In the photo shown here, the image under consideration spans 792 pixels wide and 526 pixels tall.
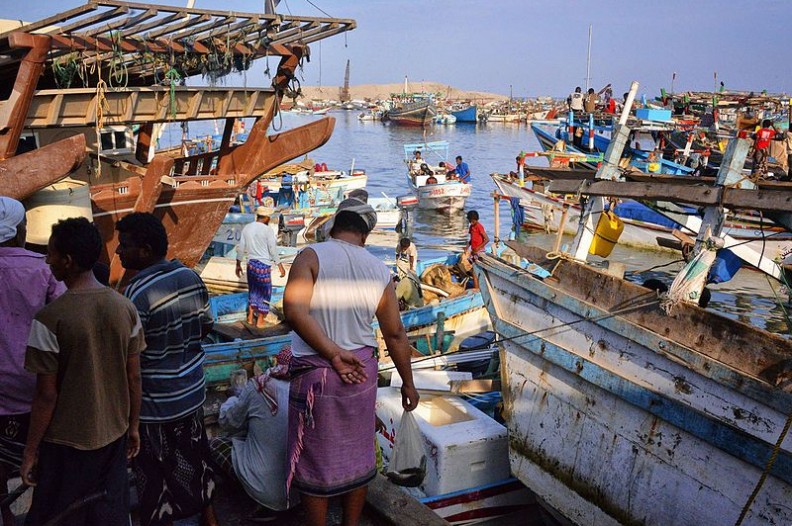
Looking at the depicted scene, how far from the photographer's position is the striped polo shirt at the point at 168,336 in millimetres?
2875

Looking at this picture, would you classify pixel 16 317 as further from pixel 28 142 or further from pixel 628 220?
pixel 628 220

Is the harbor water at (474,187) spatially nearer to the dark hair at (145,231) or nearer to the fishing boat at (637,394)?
the fishing boat at (637,394)

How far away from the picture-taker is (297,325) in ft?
8.96

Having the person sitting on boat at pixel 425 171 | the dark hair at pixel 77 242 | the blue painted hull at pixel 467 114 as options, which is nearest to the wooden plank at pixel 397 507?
the dark hair at pixel 77 242

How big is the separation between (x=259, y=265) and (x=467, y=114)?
236ft

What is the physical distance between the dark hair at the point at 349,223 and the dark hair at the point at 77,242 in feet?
3.26

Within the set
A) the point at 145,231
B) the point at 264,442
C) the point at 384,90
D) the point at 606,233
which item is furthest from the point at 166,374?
the point at 384,90

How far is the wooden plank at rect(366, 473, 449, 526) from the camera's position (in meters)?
3.47

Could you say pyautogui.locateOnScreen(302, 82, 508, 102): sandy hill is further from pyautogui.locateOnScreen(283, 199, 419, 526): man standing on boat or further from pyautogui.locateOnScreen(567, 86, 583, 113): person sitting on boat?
pyautogui.locateOnScreen(283, 199, 419, 526): man standing on boat

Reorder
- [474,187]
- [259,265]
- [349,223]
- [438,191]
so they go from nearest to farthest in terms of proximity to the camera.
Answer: [349,223] → [259,265] → [438,191] → [474,187]

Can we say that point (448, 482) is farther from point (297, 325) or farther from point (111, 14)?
point (111, 14)

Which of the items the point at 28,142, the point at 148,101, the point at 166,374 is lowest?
the point at 166,374

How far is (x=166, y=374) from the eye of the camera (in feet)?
9.77

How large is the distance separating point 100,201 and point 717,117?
2444 cm
